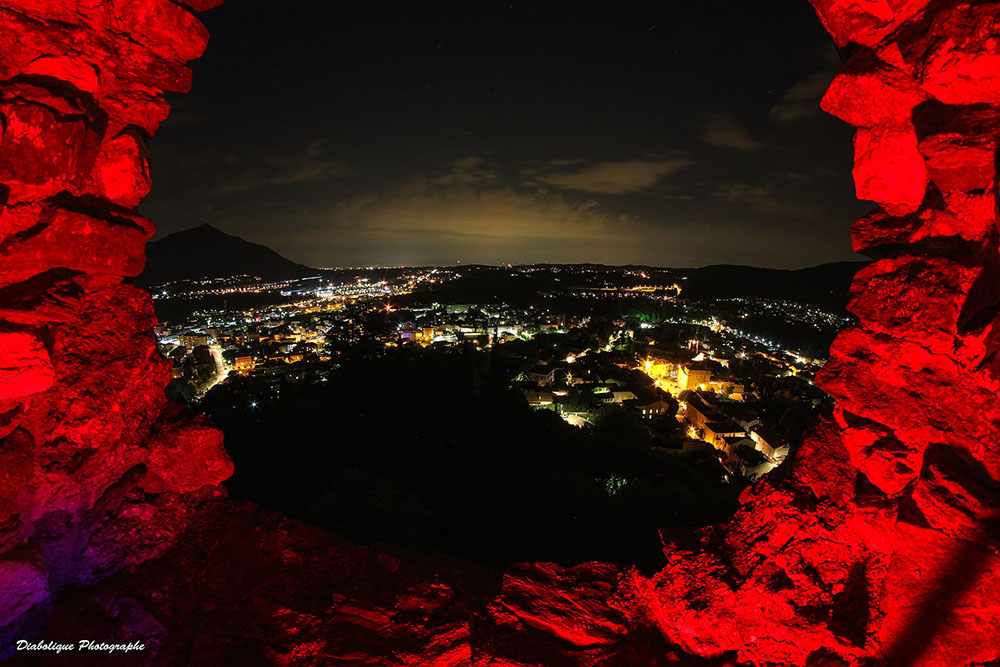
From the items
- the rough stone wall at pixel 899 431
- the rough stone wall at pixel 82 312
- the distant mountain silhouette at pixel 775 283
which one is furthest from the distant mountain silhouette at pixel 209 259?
the distant mountain silhouette at pixel 775 283

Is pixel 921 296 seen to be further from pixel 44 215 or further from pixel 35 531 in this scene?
pixel 35 531

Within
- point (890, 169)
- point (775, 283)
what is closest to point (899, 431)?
point (890, 169)

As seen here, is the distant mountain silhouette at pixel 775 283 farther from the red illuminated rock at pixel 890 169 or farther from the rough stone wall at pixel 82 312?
the rough stone wall at pixel 82 312

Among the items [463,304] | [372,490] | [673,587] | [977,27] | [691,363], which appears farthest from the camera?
[463,304]

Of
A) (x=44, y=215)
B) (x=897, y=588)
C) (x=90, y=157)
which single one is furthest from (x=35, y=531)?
(x=897, y=588)

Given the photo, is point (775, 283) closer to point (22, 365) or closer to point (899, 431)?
point (899, 431)

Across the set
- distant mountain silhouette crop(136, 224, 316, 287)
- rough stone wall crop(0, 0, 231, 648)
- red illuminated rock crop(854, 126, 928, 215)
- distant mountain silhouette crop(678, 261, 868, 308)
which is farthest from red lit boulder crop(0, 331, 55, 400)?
distant mountain silhouette crop(136, 224, 316, 287)

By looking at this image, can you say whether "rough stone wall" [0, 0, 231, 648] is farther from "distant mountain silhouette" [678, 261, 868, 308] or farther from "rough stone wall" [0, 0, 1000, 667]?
"distant mountain silhouette" [678, 261, 868, 308]
